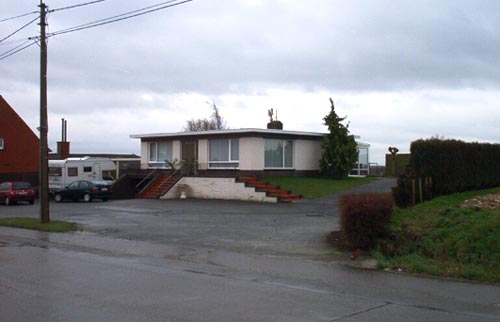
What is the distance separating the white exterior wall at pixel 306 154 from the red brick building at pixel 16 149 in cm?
2468

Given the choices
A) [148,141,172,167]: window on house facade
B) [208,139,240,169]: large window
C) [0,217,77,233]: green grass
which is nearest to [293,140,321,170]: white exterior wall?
[208,139,240,169]: large window

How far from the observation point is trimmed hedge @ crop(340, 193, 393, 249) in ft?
44.8

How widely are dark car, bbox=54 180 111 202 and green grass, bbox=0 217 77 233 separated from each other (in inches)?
537

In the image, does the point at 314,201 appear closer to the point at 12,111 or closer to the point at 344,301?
the point at 344,301

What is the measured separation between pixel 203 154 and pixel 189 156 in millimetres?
1395

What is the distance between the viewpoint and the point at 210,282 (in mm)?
10414

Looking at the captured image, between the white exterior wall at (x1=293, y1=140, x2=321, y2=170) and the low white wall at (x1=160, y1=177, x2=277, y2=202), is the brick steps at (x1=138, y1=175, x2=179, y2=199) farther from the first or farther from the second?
the white exterior wall at (x1=293, y1=140, x2=321, y2=170)

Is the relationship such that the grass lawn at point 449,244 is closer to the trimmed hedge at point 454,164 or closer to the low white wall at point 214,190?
the trimmed hedge at point 454,164

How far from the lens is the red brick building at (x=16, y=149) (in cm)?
4822

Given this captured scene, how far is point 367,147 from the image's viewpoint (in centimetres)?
4488

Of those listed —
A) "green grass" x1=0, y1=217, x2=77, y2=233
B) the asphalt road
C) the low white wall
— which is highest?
the low white wall

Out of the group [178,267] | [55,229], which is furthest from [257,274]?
[55,229]

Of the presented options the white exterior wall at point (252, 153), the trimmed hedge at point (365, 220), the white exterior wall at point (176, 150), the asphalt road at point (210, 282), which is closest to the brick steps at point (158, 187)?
the white exterior wall at point (176, 150)

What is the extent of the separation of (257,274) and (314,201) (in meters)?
18.5
